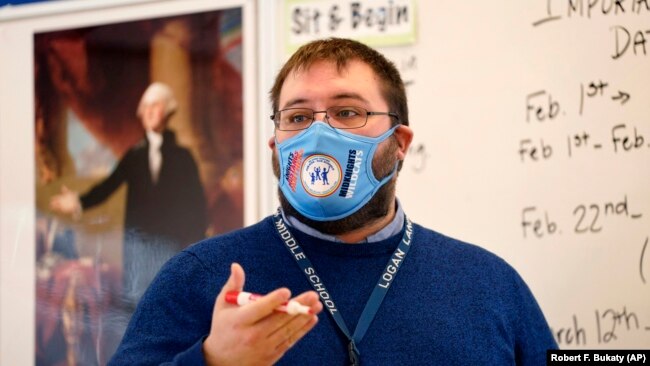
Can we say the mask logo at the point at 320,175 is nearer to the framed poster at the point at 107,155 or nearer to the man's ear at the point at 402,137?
the man's ear at the point at 402,137

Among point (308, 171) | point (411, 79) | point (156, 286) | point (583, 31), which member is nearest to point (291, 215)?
point (308, 171)

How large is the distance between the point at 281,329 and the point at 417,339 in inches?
16.1

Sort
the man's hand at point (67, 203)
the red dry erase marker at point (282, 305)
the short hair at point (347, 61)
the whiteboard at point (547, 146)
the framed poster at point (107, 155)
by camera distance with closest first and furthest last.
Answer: the red dry erase marker at point (282, 305) → the short hair at point (347, 61) → the whiteboard at point (547, 146) → the framed poster at point (107, 155) → the man's hand at point (67, 203)

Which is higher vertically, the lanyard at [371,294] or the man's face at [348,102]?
the man's face at [348,102]

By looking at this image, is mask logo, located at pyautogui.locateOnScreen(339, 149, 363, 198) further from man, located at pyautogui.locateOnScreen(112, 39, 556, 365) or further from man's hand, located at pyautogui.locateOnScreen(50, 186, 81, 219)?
man's hand, located at pyautogui.locateOnScreen(50, 186, 81, 219)

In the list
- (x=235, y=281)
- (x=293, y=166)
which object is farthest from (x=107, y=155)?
(x=235, y=281)

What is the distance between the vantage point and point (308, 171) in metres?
1.58

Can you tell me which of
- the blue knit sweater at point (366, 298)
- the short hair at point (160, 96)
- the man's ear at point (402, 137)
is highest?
the short hair at point (160, 96)

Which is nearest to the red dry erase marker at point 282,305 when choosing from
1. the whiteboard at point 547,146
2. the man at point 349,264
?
the man at point 349,264

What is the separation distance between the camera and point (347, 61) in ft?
5.49

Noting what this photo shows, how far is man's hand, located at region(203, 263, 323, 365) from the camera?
113cm

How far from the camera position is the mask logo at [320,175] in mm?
1568

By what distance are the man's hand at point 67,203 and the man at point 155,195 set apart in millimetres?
130

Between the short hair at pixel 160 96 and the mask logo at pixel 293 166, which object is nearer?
the mask logo at pixel 293 166
